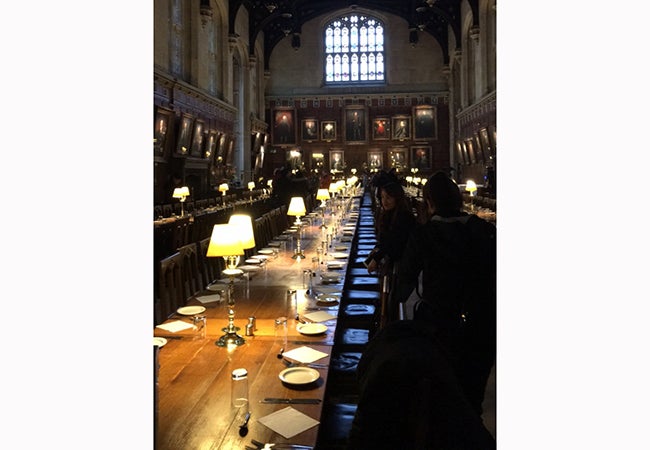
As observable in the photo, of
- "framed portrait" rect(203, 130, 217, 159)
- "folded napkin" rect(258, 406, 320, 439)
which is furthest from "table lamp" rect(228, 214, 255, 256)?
"framed portrait" rect(203, 130, 217, 159)

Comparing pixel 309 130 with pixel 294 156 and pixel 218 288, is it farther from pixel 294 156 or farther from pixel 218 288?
pixel 218 288

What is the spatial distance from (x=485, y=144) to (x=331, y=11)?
1120 cm

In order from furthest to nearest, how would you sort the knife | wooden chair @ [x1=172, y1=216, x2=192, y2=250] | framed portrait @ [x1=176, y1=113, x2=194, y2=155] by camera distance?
1. framed portrait @ [x1=176, y1=113, x2=194, y2=155]
2. wooden chair @ [x1=172, y1=216, x2=192, y2=250]
3. the knife

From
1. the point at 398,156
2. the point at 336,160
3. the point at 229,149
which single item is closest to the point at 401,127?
the point at 398,156

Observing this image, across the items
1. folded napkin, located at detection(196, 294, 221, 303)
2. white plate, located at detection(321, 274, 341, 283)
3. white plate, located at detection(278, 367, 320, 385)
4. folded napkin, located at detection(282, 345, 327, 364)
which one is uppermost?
white plate, located at detection(321, 274, 341, 283)

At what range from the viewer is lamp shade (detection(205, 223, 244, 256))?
8.74ft

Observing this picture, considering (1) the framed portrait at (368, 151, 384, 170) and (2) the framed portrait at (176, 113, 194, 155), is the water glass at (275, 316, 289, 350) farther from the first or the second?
(1) the framed portrait at (368, 151, 384, 170)

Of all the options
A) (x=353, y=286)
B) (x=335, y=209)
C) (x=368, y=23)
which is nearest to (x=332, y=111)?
(x=368, y=23)

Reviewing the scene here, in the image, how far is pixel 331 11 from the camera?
23.9 m

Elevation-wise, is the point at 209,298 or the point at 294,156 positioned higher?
the point at 294,156

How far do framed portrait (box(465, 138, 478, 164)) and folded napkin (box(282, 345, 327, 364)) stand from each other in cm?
1693

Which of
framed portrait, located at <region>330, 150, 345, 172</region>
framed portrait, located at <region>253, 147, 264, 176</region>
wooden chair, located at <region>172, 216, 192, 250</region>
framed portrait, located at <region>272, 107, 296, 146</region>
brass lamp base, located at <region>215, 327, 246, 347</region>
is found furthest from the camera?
framed portrait, located at <region>330, 150, 345, 172</region>

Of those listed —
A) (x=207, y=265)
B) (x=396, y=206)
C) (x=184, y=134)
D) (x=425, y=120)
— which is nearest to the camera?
(x=396, y=206)

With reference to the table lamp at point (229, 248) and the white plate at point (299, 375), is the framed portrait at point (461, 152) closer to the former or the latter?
the table lamp at point (229, 248)
